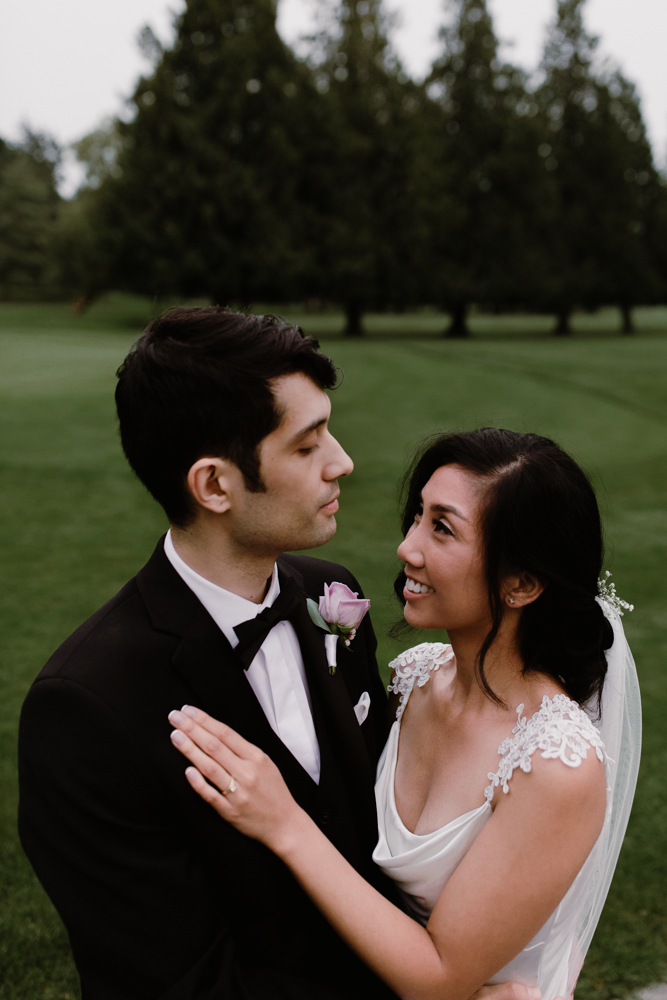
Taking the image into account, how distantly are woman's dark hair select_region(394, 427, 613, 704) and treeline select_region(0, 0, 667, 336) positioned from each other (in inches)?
1077

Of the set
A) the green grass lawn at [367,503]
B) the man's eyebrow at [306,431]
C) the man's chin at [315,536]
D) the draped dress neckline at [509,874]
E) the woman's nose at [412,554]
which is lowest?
the green grass lawn at [367,503]

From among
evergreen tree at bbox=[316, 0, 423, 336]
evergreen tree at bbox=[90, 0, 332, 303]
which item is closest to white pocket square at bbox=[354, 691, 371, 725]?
evergreen tree at bbox=[90, 0, 332, 303]

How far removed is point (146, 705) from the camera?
1.77m

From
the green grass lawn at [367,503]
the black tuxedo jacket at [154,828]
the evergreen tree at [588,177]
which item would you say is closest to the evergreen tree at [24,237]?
the green grass lawn at [367,503]

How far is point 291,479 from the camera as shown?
6.63 ft

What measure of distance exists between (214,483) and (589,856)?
5.06 ft

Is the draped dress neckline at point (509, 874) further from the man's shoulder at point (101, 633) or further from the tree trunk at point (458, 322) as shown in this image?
the tree trunk at point (458, 322)

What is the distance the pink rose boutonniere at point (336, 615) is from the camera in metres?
2.12

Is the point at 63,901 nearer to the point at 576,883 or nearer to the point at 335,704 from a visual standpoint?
the point at 335,704

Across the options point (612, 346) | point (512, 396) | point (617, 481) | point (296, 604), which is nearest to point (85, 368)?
point (512, 396)

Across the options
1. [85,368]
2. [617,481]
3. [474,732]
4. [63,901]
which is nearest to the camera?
[63,901]

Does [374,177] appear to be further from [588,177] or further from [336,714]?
[336,714]

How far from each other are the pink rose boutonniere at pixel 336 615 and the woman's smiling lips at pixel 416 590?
0.22m

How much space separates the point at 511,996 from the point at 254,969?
0.73 meters
